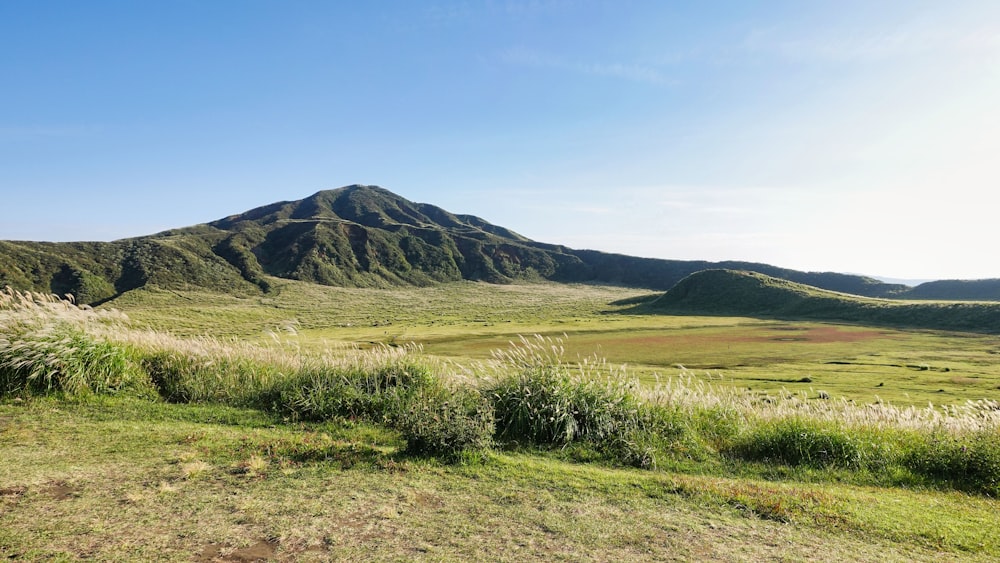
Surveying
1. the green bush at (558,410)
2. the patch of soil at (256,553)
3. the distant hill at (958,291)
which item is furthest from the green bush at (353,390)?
the distant hill at (958,291)

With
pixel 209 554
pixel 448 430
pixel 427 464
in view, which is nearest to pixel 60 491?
pixel 209 554

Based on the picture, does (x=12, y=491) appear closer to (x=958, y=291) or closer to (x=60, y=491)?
(x=60, y=491)

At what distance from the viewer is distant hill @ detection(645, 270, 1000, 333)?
213 feet

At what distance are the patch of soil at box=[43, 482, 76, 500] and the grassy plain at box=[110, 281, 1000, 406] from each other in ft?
27.4

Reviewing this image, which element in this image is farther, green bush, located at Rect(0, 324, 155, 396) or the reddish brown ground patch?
the reddish brown ground patch

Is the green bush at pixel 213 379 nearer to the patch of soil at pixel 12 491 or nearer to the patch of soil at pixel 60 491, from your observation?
the patch of soil at pixel 60 491

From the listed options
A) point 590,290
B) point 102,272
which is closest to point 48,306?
point 102,272

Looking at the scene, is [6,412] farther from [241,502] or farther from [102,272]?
[102,272]

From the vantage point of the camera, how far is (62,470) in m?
6.61

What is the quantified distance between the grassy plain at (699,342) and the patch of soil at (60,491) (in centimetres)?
834

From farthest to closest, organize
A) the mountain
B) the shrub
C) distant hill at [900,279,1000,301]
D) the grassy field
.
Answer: distant hill at [900,279,1000,301] → the mountain → the shrub → the grassy field

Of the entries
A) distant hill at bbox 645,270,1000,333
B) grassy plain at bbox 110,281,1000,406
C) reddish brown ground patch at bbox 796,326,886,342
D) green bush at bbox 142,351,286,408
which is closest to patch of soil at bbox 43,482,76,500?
green bush at bbox 142,351,286,408

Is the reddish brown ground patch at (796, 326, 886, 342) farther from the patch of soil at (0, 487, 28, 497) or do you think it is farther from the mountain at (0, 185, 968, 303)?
the mountain at (0, 185, 968, 303)

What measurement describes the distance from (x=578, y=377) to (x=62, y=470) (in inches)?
349
